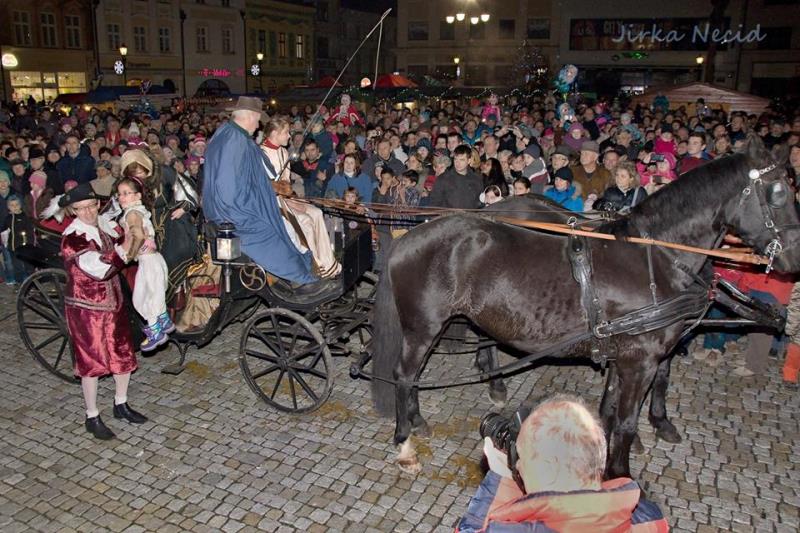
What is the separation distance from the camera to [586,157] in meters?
9.10

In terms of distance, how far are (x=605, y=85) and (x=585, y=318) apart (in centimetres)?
4506

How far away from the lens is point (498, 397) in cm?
635

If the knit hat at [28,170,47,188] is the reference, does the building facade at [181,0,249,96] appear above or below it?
above

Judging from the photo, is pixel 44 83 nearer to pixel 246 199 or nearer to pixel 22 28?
pixel 22 28

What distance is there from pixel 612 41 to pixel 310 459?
47342mm

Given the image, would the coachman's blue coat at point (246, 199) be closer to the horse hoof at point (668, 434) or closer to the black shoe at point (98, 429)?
the black shoe at point (98, 429)

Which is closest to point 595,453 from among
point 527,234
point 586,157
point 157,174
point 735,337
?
point 527,234

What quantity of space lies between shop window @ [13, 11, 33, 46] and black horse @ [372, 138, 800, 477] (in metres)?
40.5

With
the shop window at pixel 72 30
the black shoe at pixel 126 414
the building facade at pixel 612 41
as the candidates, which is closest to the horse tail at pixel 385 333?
the black shoe at pixel 126 414

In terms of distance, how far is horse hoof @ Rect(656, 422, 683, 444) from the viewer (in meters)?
5.62

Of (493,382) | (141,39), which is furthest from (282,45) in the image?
(493,382)

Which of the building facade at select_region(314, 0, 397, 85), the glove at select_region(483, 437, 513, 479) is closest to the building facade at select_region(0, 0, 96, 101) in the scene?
the building facade at select_region(314, 0, 397, 85)

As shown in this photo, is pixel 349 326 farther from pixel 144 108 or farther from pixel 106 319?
pixel 144 108

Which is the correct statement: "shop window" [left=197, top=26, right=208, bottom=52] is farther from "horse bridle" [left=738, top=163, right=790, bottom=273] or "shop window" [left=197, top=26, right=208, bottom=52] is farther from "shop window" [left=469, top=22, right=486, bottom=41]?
"horse bridle" [left=738, top=163, right=790, bottom=273]
